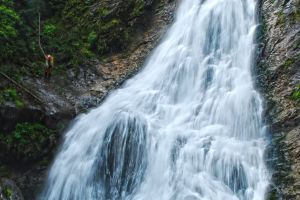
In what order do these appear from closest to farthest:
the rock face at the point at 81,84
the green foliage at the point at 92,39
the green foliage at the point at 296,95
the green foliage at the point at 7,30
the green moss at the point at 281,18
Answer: the green foliage at the point at 296,95 < the rock face at the point at 81,84 < the green moss at the point at 281,18 < the green foliage at the point at 7,30 < the green foliage at the point at 92,39

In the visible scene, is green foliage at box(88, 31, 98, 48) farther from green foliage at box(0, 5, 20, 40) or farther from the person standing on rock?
green foliage at box(0, 5, 20, 40)

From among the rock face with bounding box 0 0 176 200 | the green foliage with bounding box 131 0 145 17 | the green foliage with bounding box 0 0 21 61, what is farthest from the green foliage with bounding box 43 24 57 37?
the green foliage with bounding box 131 0 145 17

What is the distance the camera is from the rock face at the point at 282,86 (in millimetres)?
8562

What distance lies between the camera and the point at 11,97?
10.6 m

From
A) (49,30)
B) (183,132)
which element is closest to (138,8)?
(49,30)

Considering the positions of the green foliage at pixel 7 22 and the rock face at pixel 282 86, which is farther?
the green foliage at pixel 7 22

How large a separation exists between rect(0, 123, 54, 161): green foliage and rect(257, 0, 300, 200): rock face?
548cm

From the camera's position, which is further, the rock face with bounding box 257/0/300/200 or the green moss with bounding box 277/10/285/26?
the green moss with bounding box 277/10/285/26

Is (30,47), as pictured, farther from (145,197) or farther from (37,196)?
(145,197)

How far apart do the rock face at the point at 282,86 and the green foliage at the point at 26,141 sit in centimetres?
548

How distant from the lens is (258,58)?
36.2 feet

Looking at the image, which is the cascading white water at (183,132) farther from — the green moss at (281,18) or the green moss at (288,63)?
the green moss at (288,63)

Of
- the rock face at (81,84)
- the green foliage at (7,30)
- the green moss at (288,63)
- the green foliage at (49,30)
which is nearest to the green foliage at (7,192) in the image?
the rock face at (81,84)

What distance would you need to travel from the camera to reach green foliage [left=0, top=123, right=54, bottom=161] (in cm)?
1014
